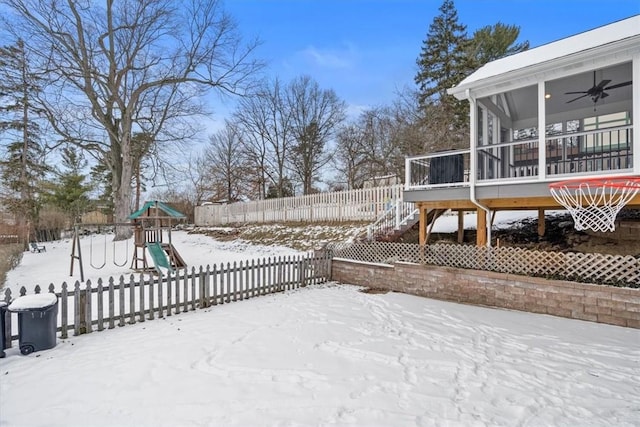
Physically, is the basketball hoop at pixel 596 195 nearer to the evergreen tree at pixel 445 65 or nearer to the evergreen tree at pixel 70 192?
the evergreen tree at pixel 445 65

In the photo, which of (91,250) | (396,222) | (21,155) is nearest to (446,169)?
(396,222)

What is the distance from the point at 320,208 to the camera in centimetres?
1695

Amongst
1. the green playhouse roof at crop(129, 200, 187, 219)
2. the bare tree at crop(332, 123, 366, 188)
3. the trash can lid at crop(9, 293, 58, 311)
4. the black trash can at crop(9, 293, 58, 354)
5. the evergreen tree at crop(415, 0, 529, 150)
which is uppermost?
the evergreen tree at crop(415, 0, 529, 150)

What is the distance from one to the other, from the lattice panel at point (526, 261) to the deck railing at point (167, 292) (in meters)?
2.61

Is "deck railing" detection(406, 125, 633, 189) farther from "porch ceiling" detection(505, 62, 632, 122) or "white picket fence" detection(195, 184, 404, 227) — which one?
"white picket fence" detection(195, 184, 404, 227)

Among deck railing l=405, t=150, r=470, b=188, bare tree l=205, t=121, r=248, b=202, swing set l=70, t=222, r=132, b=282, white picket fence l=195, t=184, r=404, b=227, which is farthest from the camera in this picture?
bare tree l=205, t=121, r=248, b=202

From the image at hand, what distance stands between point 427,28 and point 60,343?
29.8 m

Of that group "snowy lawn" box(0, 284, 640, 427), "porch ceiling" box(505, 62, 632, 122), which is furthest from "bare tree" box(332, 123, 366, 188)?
"snowy lawn" box(0, 284, 640, 427)

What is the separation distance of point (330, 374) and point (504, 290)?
5085 mm

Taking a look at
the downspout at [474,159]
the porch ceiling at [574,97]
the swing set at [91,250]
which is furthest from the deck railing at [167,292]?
the porch ceiling at [574,97]

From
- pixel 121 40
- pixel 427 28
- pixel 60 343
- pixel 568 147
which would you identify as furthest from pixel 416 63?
pixel 60 343

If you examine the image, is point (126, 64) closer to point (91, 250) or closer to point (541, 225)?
point (91, 250)

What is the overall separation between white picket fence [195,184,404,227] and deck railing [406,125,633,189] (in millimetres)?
2498

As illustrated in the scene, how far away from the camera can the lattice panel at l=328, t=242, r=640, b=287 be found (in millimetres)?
6098
